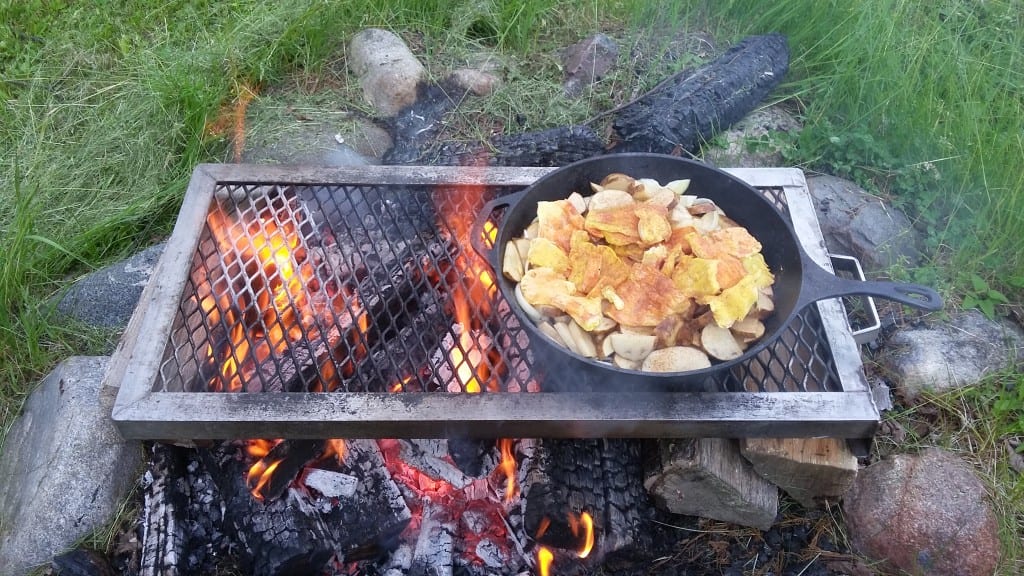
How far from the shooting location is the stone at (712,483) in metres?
2.28

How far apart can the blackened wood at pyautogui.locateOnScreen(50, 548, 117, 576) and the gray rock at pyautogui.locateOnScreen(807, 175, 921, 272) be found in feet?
11.3

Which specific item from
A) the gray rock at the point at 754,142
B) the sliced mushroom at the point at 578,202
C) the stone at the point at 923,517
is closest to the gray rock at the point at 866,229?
the gray rock at the point at 754,142

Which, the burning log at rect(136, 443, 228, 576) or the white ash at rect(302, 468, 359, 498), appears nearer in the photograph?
the burning log at rect(136, 443, 228, 576)

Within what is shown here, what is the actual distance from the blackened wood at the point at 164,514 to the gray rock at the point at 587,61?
117 inches

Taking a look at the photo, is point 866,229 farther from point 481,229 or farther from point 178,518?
point 178,518

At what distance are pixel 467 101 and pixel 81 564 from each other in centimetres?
301

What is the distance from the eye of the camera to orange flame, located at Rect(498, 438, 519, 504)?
251cm

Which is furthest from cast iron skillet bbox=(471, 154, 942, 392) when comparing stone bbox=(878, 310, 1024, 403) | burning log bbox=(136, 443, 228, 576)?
burning log bbox=(136, 443, 228, 576)

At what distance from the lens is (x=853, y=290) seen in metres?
1.88

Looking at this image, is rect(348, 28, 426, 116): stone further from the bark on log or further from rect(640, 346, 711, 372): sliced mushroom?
the bark on log

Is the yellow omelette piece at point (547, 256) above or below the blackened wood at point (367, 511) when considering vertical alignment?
above

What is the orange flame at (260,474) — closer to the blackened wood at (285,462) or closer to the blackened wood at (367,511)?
the blackened wood at (285,462)

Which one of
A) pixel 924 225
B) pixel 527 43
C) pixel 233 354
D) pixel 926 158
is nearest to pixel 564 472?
pixel 233 354

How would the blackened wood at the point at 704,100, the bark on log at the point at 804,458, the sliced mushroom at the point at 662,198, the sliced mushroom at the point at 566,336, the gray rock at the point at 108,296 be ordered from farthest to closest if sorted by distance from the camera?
the blackened wood at the point at 704,100
the gray rock at the point at 108,296
the sliced mushroom at the point at 662,198
the bark on log at the point at 804,458
the sliced mushroom at the point at 566,336
